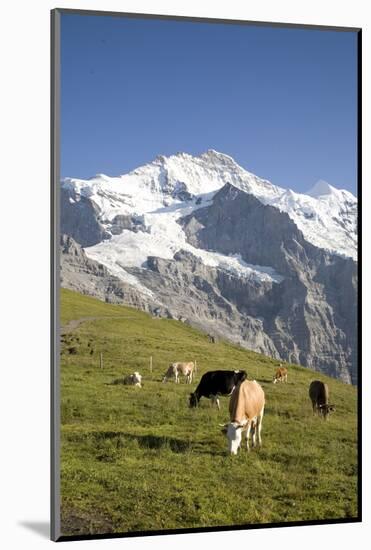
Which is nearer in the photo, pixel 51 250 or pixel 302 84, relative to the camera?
pixel 51 250

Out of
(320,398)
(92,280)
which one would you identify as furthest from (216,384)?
(92,280)

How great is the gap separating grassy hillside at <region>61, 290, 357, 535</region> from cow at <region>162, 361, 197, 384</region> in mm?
77

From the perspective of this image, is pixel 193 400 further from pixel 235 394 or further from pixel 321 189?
pixel 321 189

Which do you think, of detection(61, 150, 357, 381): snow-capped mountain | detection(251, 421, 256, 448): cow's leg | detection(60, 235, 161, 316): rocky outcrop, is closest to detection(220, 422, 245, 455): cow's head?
detection(251, 421, 256, 448): cow's leg

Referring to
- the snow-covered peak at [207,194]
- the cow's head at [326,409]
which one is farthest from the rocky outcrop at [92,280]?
the cow's head at [326,409]

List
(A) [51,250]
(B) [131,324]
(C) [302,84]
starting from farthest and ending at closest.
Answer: (C) [302,84], (B) [131,324], (A) [51,250]

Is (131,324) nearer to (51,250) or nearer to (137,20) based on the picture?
(51,250)

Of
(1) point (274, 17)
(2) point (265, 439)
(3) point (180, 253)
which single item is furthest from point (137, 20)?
(2) point (265, 439)

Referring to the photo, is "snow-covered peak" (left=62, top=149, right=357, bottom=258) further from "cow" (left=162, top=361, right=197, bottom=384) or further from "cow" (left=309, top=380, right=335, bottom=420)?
"cow" (left=162, top=361, right=197, bottom=384)

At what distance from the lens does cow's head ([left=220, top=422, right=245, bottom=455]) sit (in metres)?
11.7

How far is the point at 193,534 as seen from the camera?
11.2 metres

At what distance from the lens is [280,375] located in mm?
12102

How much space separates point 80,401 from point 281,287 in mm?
2978

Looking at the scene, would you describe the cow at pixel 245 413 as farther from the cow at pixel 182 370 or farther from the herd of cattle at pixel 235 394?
the cow at pixel 182 370
